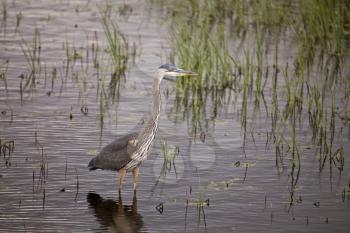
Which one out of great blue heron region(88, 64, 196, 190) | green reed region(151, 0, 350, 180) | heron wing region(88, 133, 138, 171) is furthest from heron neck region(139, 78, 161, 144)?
green reed region(151, 0, 350, 180)

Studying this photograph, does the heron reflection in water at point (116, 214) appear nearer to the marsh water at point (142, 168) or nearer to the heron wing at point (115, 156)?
the marsh water at point (142, 168)

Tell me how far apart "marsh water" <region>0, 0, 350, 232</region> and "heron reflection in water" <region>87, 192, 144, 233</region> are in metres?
0.01

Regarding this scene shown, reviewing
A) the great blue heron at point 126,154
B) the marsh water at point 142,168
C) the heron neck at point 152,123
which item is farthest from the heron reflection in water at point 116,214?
the heron neck at point 152,123

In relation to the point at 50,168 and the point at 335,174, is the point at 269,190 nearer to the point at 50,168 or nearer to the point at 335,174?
the point at 335,174

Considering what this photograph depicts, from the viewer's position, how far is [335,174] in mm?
9766

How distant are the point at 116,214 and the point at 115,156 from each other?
811mm

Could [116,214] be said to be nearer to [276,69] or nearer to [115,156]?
[115,156]

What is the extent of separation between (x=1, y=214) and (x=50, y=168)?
1.49 metres

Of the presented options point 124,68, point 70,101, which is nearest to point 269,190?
point 70,101

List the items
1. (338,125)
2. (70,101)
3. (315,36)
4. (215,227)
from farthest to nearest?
(315,36) → (70,101) → (338,125) → (215,227)

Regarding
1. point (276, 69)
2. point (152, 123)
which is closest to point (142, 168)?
point (152, 123)

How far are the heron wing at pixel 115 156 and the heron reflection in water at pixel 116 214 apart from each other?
0.37 meters

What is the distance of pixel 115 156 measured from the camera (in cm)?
905

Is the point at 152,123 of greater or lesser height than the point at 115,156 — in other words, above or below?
above
